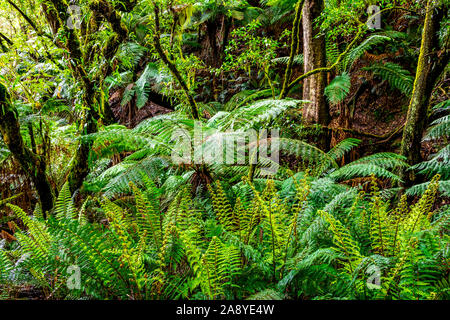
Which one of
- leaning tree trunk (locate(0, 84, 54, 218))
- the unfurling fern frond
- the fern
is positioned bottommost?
the unfurling fern frond

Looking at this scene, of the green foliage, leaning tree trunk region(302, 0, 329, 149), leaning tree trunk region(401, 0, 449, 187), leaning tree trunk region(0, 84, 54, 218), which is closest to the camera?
leaning tree trunk region(0, 84, 54, 218)

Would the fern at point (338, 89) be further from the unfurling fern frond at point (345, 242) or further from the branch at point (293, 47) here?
the unfurling fern frond at point (345, 242)

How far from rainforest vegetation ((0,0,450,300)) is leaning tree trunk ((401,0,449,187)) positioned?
1cm

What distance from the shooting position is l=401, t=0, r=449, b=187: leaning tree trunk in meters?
2.45

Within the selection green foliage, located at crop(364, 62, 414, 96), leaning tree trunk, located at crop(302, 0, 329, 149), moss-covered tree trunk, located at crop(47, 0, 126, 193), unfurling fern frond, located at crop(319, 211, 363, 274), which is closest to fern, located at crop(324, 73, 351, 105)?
leaning tree trunk, located at crop(302, 0, 329, 149)

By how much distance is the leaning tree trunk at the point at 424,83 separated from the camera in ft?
8.03

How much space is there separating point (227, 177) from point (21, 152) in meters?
1.77

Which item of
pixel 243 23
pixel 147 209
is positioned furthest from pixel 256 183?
pixel 243 23

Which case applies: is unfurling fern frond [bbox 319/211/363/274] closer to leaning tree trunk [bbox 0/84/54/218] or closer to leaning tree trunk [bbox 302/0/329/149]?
leaning tree trunk [bbox 0/84/54/218]

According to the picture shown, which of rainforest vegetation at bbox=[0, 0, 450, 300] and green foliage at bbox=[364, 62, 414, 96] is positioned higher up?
green foliage at bbox=[364, 62, 414, 96]

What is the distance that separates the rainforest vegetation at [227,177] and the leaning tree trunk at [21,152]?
0.01 meters

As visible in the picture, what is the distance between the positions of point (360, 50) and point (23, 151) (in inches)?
147

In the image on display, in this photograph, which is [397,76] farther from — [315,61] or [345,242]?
[345,242]
